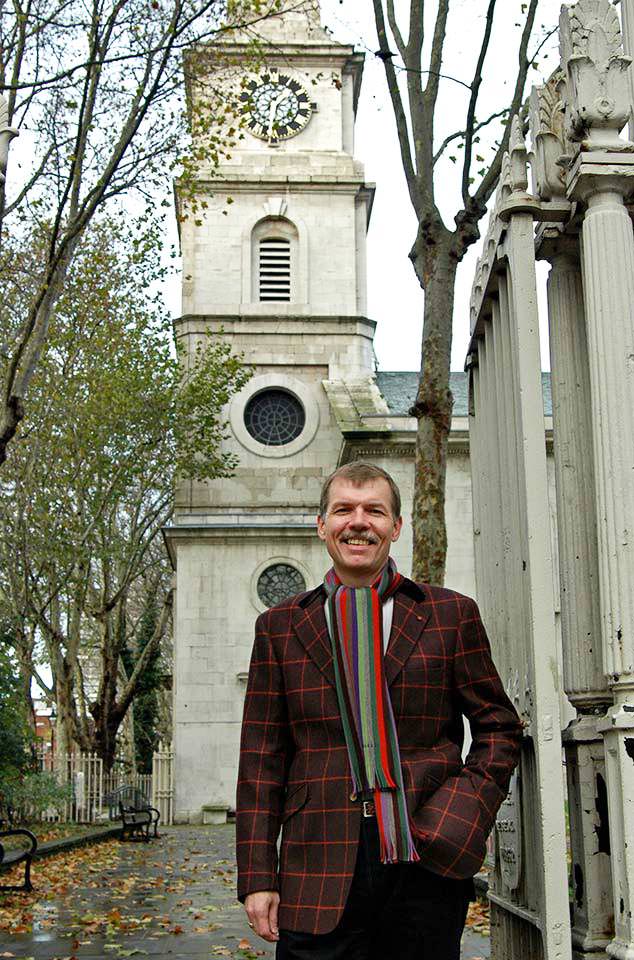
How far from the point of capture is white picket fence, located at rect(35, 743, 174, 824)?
2823cm

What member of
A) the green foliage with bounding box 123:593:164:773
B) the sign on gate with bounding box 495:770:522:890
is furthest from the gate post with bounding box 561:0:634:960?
the green foliage with bounding box 123:593:164:773

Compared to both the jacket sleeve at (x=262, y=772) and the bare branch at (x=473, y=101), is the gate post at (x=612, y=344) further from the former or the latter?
the bare branch at (x=473, y=101)

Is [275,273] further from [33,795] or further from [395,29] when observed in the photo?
[395,29]

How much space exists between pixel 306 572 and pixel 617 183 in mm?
28019

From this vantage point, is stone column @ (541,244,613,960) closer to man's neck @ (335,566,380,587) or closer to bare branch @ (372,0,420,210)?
man's neck @ (335,566,380,587)

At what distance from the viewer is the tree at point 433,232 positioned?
12.1m

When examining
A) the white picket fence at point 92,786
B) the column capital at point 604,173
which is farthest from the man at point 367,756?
the white picket fence at point 92,786

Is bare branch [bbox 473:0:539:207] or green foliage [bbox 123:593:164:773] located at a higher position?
bare branch [bbox 473:0:539:207]

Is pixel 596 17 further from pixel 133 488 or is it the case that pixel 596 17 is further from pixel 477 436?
pixel 133 488

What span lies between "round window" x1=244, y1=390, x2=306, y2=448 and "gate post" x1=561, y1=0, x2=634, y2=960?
2929 cm

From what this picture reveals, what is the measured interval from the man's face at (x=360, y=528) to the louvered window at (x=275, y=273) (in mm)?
31290

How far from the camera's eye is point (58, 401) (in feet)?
87.2


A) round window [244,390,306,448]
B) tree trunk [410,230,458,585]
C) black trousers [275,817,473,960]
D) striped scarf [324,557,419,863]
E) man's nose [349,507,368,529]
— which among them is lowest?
black trousers [275,817,473,960]

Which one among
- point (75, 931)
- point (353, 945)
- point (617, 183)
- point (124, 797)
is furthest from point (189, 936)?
point (124, 797)
